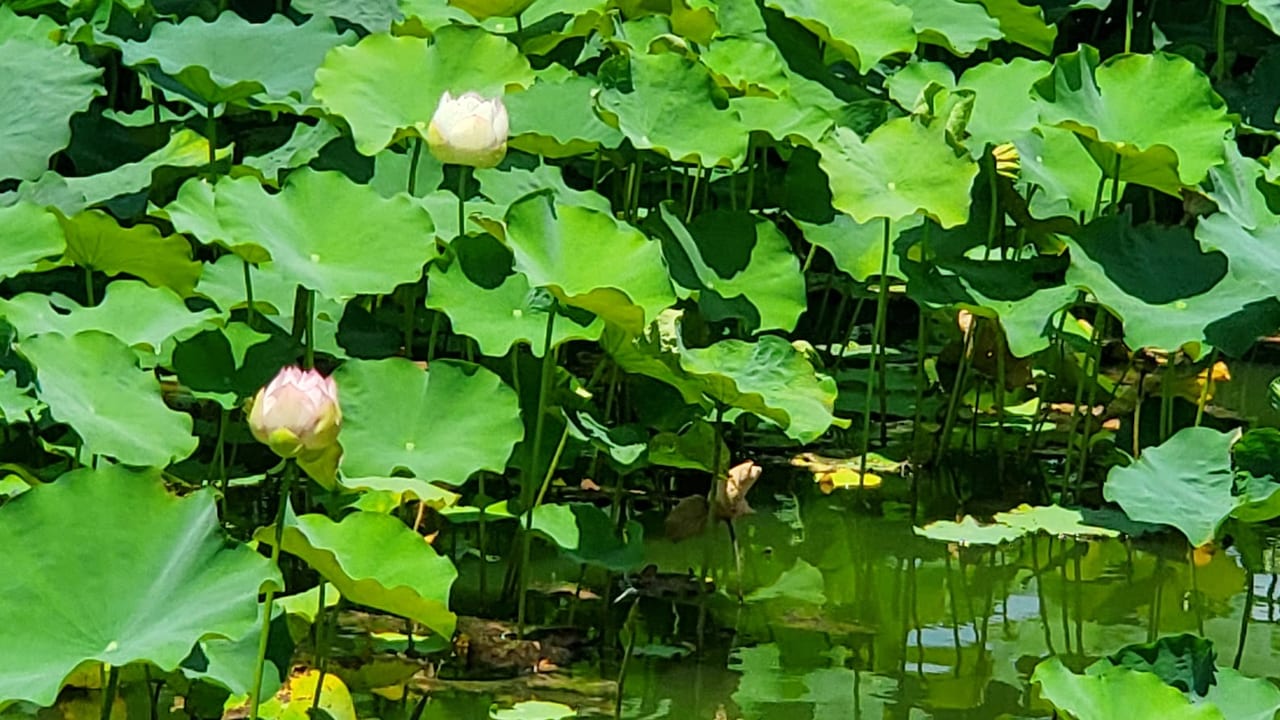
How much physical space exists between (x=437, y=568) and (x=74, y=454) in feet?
1.74

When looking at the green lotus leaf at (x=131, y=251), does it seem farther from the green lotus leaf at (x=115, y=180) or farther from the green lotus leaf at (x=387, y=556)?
the green lotus leaf at (x=387, y=556)

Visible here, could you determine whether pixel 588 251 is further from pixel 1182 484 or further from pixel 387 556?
pixel 1182 484

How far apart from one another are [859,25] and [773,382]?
75 cm

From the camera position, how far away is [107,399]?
6.29ft

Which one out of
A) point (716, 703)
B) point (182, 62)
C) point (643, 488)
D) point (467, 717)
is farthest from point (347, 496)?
point (182, 62)

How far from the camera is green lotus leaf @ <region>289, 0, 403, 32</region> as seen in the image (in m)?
3.08

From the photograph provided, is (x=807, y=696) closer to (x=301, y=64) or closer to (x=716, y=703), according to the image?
(x=716, y=703)

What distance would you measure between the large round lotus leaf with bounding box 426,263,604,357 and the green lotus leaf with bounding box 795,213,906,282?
590mm

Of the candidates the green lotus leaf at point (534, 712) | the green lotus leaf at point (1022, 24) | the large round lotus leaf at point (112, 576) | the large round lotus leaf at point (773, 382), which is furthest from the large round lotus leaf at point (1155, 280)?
the large round lotus leaf at point (112, 576)

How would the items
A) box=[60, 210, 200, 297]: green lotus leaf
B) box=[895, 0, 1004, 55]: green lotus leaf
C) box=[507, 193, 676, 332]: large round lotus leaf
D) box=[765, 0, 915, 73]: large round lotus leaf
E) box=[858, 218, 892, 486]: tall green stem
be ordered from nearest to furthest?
1. box=[507, 193, 676, 332]: large round lotus leaf
2. box=[60, 210, 200, 297]: green lotus leaf
3. box=[858, 218, 892, 486]: tall green stem
4. box=[765, 0, 915, 73]: large round lotus leaf
5. box=[895, 0, 1004, 55]: green lotus leaf

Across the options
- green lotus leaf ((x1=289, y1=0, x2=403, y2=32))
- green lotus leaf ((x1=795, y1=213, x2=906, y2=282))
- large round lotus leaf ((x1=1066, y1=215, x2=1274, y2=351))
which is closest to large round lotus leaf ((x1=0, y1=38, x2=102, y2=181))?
green lotus leaf ((x1=289, y1=0, x2=403, y2=32))

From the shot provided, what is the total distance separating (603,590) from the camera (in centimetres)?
222

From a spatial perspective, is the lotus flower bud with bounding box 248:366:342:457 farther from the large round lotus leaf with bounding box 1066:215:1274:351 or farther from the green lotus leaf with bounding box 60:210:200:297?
the large round lotus leaf with bounding box 1066:215:1274:351

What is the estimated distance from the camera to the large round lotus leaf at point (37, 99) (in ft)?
8.36
